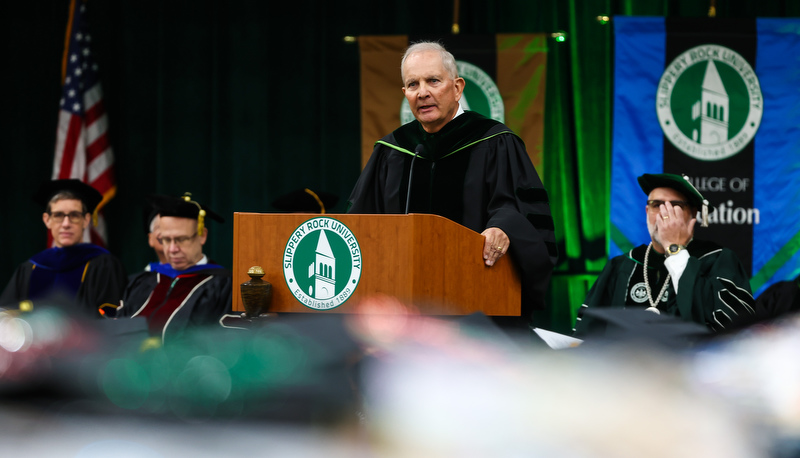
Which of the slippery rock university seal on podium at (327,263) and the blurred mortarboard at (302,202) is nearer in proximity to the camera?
the slippery rock university seal on podium at (327,263)

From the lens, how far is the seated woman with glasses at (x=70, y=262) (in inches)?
193

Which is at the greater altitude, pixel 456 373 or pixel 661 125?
pixel 661 125

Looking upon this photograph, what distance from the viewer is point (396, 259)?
159 centimetres

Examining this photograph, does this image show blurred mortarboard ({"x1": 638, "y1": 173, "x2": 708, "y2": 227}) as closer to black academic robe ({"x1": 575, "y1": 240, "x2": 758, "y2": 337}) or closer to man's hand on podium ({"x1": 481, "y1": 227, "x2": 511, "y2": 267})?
black academic robe ({"x1": 575, "y1": 240, "x2": 758, "y2": 337})

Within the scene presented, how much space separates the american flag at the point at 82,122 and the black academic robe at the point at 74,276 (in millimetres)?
615

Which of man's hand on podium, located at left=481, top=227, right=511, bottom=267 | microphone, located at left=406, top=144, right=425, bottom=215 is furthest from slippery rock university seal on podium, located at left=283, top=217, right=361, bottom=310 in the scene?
microphone, located at left=406, top=144, right=425, bottom=215

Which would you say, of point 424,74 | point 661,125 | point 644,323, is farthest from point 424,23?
point 644,323

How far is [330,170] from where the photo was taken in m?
6.05

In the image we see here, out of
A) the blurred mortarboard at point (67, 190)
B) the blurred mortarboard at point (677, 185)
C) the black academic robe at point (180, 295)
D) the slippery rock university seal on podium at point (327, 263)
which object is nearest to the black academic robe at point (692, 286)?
the blurred mortarboard at point (677, 185)

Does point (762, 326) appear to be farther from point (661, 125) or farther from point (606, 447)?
point (661, 125)

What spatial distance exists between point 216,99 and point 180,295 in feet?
7.36

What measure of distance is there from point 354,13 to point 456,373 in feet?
18.7

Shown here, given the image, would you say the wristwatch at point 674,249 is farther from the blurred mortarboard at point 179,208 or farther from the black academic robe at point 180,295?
the blurred mortarboard at point 179,208

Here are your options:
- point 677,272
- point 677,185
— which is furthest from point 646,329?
point 677,185
